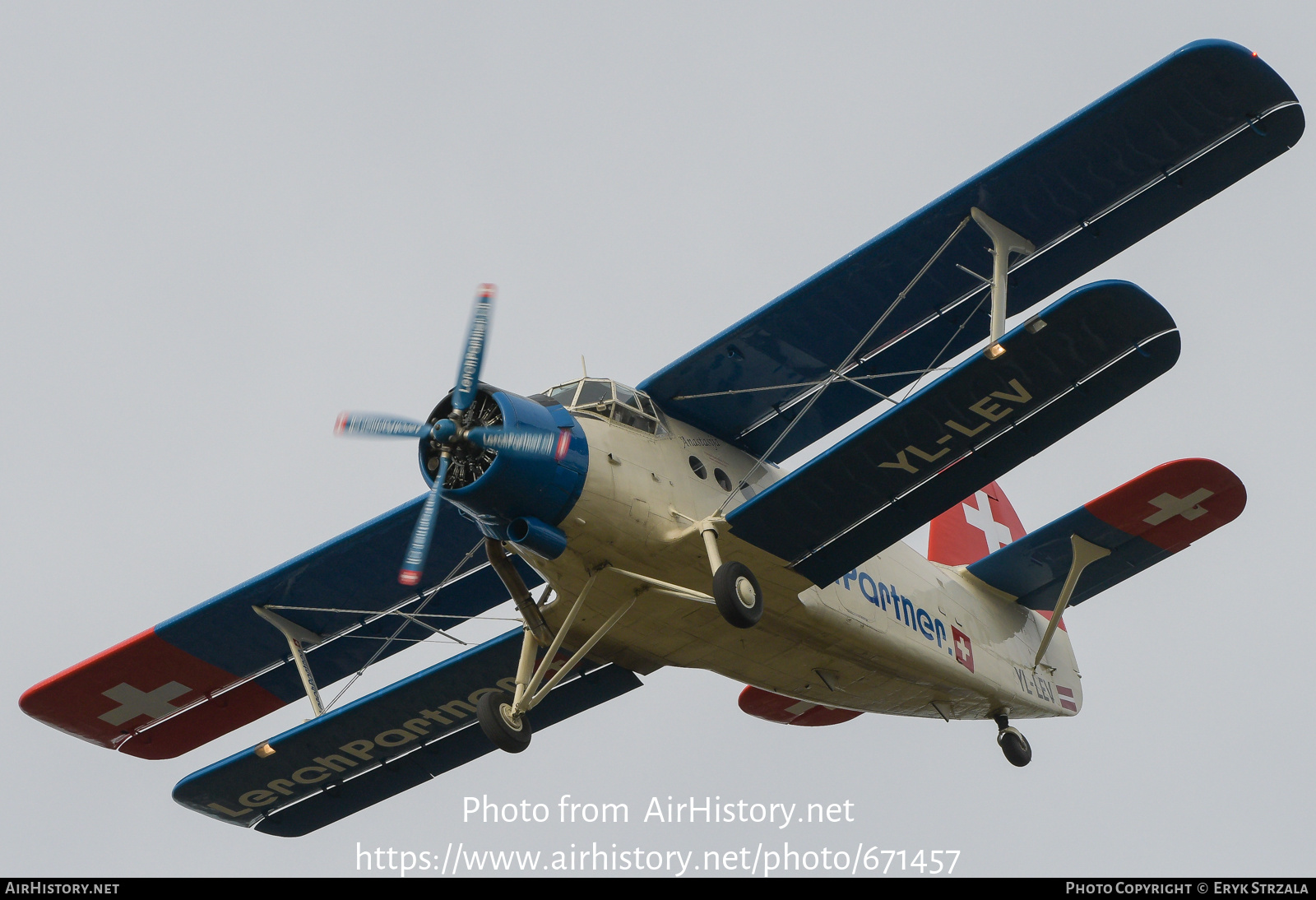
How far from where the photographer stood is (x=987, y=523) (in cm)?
2059

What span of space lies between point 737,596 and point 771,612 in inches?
66.7

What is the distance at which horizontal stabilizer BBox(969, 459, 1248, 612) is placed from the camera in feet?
53.4

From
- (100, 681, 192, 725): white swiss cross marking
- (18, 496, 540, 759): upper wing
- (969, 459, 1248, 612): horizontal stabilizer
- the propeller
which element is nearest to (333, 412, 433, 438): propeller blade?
the propeller

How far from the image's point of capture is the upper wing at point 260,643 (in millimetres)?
16688

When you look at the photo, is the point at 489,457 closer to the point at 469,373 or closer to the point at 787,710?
the point at 469,373

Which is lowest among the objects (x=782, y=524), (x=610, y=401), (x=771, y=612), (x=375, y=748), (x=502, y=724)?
(x=502, y=724)

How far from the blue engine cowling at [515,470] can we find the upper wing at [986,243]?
6.53 ft

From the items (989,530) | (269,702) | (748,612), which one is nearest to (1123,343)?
(748,612)

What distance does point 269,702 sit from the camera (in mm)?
18328

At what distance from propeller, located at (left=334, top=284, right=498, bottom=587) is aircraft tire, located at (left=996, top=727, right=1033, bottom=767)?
24.5 ft

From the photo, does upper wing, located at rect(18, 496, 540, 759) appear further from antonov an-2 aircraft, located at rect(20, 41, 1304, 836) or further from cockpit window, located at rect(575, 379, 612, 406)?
cockpit window, located at rect(575, 379, 612, 406)

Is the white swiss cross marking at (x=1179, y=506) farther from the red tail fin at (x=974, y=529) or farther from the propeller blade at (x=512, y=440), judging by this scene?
the propeller blade at (x=512, y=440)

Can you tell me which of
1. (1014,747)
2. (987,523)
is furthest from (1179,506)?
(987,523)

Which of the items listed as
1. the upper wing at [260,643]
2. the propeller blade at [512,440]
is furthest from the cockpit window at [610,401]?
the upper wing at [260,643]
